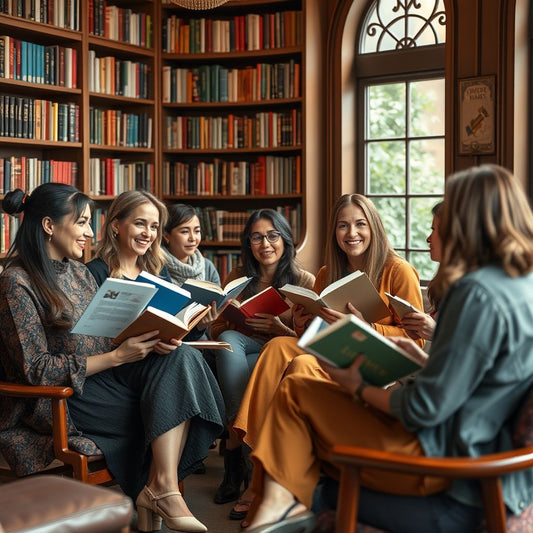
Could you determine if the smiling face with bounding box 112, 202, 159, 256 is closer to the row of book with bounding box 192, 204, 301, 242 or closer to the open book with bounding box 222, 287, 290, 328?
the open book with bounding box 222, 287, 290, 328

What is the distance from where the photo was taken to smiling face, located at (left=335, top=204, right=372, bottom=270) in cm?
351

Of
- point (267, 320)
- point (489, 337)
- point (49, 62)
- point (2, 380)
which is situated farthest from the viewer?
point (49, 62)

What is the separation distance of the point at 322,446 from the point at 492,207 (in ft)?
2.43

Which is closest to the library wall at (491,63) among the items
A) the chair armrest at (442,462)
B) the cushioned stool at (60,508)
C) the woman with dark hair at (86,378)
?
the woman with dark hair at (86,378)

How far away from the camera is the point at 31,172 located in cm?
491

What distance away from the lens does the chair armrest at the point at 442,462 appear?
5.49 ft

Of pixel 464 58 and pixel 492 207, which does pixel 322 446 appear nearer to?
pixel 492 207

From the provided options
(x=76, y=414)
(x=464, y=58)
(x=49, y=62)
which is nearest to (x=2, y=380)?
(x=76, y=414)

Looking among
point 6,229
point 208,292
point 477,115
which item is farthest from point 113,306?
point 477,115

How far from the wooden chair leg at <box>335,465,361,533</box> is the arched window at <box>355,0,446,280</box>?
348cm

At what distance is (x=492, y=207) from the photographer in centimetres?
177

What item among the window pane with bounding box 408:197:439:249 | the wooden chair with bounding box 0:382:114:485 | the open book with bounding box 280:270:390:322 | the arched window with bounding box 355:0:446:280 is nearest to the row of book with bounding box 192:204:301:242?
the arched window with bounding box 355:0:446:280

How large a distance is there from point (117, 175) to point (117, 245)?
2.07m

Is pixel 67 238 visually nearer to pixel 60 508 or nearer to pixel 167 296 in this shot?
pixel 167 296
